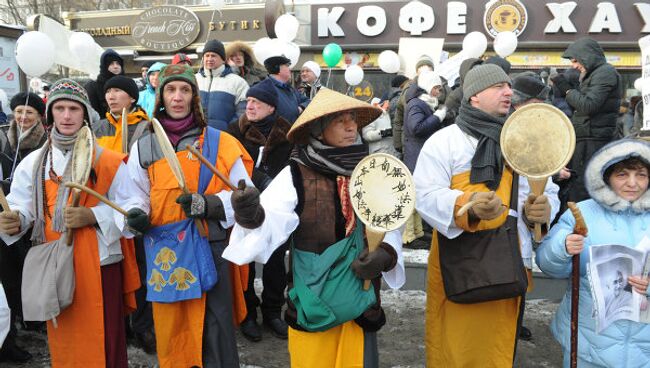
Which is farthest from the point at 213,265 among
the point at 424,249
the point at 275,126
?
the point at 424,249

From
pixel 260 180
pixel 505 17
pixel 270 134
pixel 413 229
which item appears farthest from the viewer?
pixel 505 17

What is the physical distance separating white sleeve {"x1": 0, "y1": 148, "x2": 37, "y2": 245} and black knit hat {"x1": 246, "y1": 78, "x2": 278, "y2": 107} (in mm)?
1595

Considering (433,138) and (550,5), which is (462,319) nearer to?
(433,138)

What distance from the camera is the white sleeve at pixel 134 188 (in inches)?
114

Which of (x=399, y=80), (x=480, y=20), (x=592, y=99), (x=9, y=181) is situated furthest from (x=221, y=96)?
(x=480, y=20)

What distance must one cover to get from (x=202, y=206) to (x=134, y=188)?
1.68ft

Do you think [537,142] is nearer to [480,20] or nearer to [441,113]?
[441,113]

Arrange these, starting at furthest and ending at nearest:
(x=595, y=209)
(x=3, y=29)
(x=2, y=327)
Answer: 1. (x=3, y=29)
2. (x=595, y=209)
3. (x=2, y=327)

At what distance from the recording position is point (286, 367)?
369cm

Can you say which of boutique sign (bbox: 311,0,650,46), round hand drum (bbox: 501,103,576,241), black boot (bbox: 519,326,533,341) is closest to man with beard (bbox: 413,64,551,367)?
round hand drum (bbox: 501,103,576,241)

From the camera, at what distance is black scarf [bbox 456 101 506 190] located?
2.73 metres

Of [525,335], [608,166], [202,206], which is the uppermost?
[608,166]

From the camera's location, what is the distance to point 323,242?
2490 mm

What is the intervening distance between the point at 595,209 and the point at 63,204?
2.91 meters
